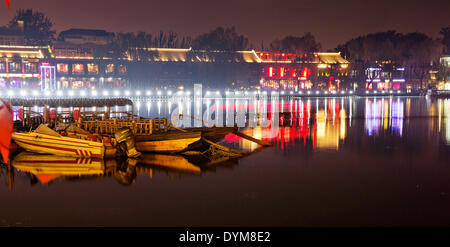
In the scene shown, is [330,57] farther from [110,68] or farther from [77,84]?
[77,84]

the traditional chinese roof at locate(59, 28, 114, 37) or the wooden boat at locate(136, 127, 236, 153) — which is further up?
the traditional chinese roof at locate(59, 28, 114, 37)

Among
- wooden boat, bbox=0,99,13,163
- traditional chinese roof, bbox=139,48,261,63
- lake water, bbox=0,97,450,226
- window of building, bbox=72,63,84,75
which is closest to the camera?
wooden boat, bbox=0,99,13,163

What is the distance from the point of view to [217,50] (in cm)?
11375

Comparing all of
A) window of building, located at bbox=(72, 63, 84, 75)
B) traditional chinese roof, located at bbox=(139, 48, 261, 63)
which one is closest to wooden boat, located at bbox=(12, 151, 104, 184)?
window of building, located at bbox=(72, 63, 84, 75)

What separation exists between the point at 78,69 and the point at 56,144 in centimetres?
7898

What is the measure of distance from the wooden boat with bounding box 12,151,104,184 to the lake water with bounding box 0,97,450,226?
0.61 ft

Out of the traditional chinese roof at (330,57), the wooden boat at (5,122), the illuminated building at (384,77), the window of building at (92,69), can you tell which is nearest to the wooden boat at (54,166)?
the wooden boat at (5,122)

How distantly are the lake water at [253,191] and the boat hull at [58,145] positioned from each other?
1693 mm

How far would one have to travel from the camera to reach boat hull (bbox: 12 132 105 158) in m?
22.5

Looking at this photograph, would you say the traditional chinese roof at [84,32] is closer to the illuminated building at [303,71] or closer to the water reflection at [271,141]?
the illuminated building at [303,71]

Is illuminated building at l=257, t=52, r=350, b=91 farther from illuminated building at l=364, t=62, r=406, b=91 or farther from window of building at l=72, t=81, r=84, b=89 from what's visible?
window of building at l=72, t=81, r=84, b=89

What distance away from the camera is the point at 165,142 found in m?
24.0

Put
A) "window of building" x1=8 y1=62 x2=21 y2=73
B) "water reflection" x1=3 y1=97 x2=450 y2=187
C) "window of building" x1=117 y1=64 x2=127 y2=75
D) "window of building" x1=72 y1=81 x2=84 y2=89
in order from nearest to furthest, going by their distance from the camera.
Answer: "water reflection" x1=3 y1=97 x2=450 y2=187
"window of building" x1=8 y1=62 x2=21 y2=73
"window of building" x1=72 y1=81 x2=84 y2=89
"window of building" x1=117 y1=64 x2=127 y2=75

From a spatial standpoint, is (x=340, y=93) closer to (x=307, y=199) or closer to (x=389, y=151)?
(x=389, y=151)
